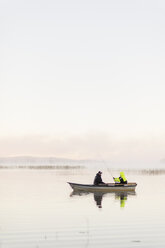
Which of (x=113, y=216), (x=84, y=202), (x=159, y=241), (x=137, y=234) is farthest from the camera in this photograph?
(x=84, y=202)

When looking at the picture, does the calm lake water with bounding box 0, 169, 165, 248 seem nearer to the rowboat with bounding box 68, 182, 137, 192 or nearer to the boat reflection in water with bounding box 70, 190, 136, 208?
the boat reflection in water with bounding box 70, 190, 136, 208

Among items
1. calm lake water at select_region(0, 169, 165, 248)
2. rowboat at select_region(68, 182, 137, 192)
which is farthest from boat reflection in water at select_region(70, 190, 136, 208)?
rowboat at select_region(68, 182, 137, 192)

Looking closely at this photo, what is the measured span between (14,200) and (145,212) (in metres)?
9.55

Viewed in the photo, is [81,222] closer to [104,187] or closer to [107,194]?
[107,194]

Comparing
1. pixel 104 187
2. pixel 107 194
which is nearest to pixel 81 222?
pixel 107 194

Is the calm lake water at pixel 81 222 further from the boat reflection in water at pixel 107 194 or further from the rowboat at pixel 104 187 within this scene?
the rowboat at pixel 104 187

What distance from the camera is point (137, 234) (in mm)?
17219

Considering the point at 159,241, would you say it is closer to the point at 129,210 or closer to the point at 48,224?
the point at 48,224

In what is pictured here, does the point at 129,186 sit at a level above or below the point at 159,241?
above

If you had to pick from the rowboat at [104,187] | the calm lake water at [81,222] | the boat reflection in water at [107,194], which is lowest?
the calm lake water at [81,222]

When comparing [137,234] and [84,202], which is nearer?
[137,234]

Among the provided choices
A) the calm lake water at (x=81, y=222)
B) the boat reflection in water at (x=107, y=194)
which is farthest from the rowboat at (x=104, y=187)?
the calm lake water at (x=81, y=222)

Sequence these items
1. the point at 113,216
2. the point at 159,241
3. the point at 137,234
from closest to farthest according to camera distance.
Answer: the point at 159,241 → the point at 137,234 → the point at 113,216

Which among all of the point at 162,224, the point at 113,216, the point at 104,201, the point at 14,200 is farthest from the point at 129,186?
the point at 162,224
